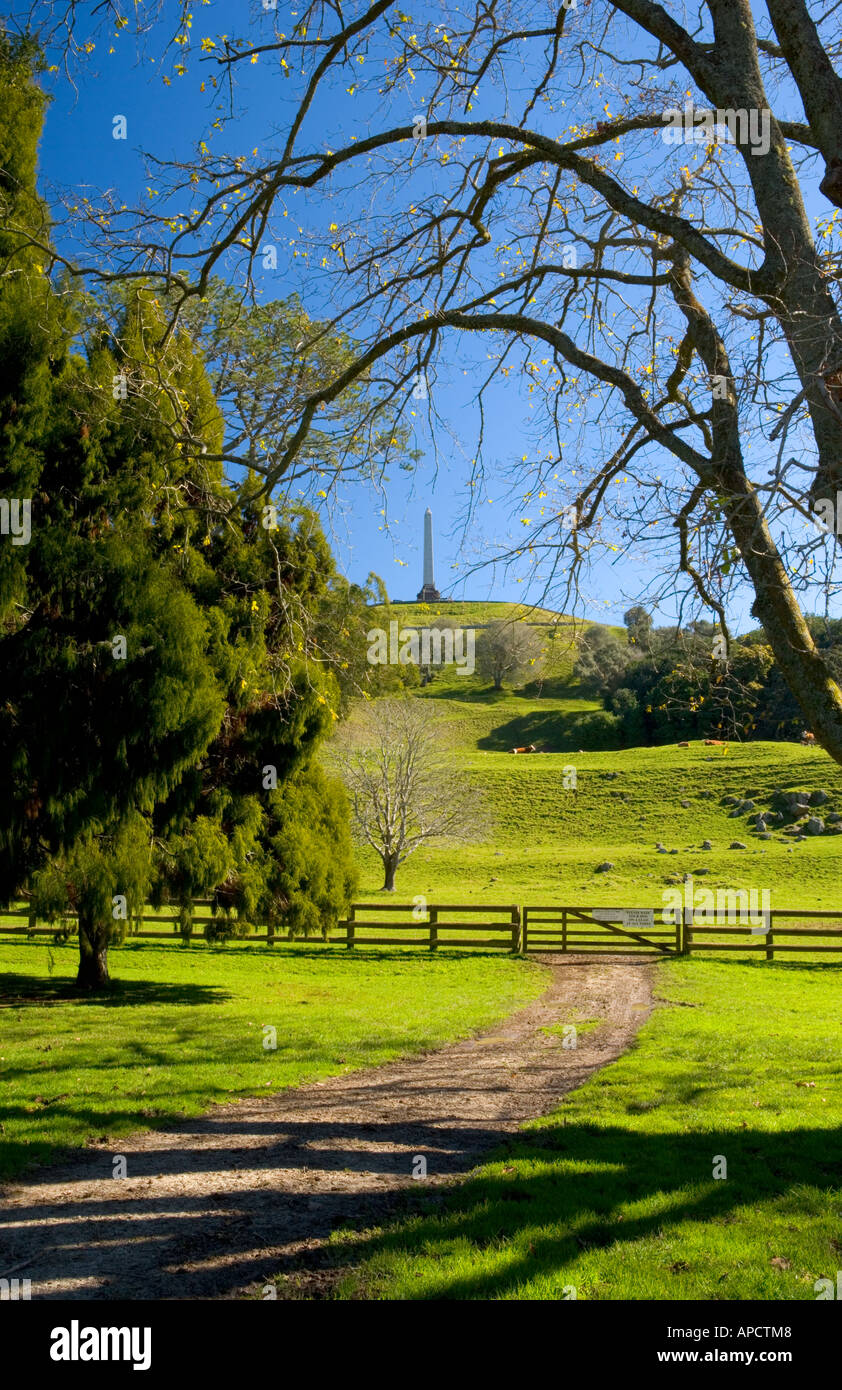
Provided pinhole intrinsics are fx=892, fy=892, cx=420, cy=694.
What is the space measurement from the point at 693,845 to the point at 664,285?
123 ft

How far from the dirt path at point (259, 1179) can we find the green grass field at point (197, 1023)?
1.55 ft

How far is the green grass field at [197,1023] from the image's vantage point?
277 inches

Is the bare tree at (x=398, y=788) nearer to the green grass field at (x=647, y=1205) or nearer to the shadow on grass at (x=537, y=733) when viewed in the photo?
the green grass field at (x=647, y=1205)

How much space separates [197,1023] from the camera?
37.0ft

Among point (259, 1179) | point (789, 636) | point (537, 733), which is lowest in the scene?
point (259, 1179)

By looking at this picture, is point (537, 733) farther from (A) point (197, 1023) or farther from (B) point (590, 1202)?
(B) point (590, 1202)

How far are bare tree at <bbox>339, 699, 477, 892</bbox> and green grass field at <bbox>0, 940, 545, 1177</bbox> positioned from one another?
465 inches

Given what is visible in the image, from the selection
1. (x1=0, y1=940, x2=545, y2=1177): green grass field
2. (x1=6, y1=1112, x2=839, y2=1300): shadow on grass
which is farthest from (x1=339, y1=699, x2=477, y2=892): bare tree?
(x1=6, y1=1112, x2=839, y2=1300): shadow on grass

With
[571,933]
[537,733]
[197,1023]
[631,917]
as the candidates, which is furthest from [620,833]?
[197,1023]

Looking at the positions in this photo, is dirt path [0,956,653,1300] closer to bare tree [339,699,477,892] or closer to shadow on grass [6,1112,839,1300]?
shadow on grass [6,1112,839,1300]

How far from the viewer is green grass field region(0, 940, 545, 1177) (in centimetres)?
703

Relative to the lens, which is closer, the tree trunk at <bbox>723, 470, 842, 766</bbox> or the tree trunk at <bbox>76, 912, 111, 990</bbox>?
the tree trunk at <bbox>723, 470, 842, 766</bbox>

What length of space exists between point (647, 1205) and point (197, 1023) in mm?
7732
